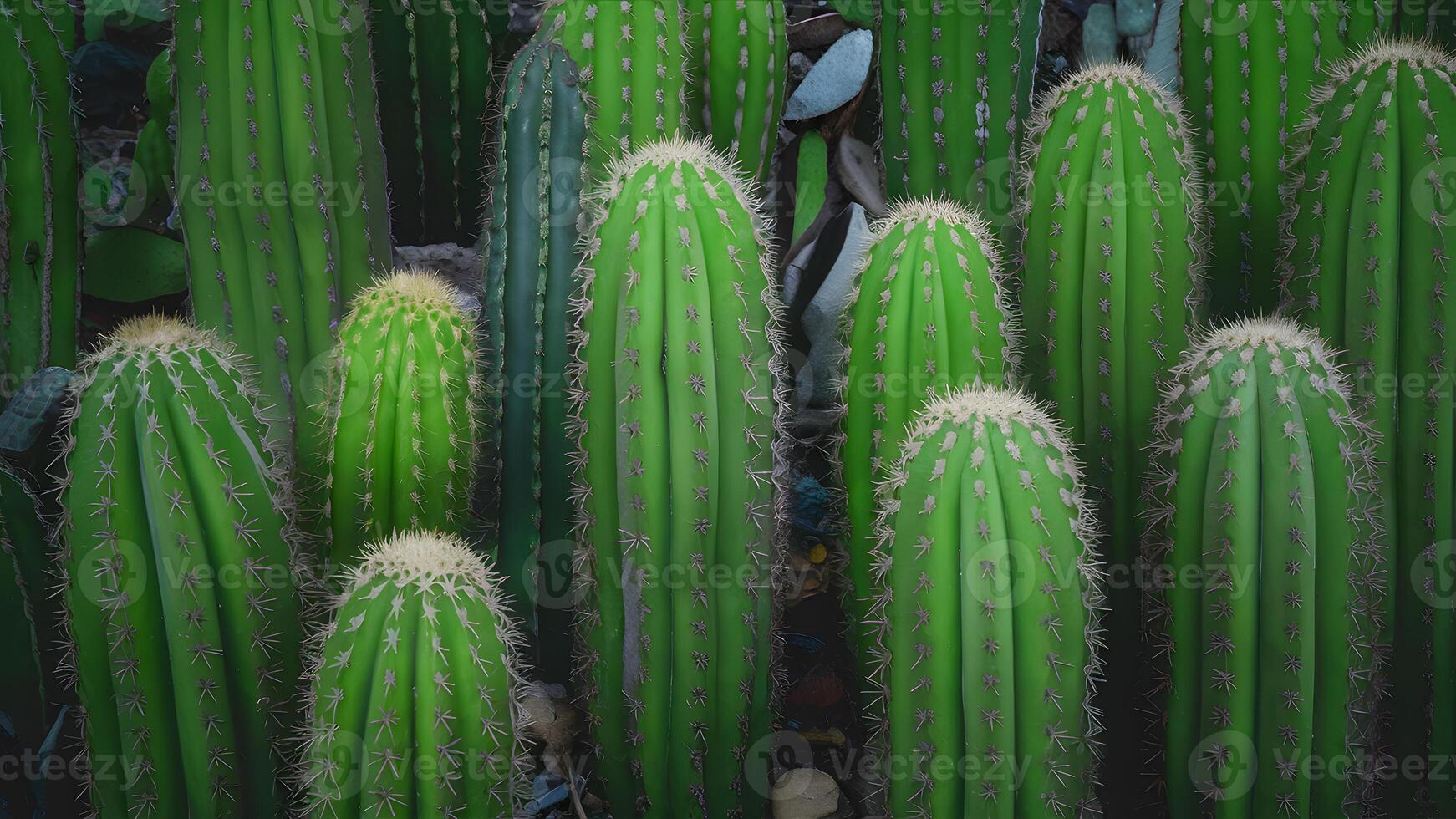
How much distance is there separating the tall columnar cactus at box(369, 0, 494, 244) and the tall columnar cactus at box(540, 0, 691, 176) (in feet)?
1.37

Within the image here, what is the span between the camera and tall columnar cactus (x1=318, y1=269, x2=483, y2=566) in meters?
2.30

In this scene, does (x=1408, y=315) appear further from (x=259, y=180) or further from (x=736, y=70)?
(x=259, y=180)

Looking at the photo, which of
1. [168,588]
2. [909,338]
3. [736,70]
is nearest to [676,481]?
[909,338]

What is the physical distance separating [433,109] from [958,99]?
1425 millimetres

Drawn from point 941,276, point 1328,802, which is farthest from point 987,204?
point 1328,802

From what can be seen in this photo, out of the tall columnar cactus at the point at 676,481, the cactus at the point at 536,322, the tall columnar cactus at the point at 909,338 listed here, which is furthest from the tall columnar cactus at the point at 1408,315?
the cactus at the point at 536,322

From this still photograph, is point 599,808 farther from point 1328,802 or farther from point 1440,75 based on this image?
point 1440,75

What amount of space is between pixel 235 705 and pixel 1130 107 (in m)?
2.20

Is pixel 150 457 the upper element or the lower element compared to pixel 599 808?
upper

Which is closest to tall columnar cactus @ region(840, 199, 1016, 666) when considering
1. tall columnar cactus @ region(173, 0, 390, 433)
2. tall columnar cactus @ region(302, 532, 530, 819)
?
tall columnar cactus @ region(302, 532, 530, 819)

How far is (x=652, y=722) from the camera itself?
2.19 meters

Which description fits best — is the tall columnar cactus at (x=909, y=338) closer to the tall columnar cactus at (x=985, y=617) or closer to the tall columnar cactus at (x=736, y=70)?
the tall columnar cactus at (x=985, y=617)

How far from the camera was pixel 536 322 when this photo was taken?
8.57 ft

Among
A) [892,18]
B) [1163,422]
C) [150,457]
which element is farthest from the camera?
[892,18]
